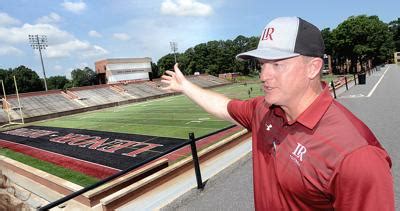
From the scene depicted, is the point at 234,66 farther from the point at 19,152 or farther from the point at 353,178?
the point at 353,178

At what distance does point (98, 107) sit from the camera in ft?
144

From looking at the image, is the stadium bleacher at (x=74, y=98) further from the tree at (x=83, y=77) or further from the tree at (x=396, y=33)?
the tree at (x=396, y=33)

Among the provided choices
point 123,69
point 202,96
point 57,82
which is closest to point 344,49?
point 123,69

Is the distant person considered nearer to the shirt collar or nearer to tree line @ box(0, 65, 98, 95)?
the shirt collar

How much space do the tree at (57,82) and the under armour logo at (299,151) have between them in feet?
424

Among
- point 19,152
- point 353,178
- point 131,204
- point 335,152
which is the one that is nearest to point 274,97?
point 335,152

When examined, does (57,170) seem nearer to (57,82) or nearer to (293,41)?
(293,41)

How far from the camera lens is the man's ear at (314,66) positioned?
185cm

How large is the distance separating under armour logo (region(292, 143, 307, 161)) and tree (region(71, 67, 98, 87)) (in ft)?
382

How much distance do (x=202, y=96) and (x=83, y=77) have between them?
5055 inches

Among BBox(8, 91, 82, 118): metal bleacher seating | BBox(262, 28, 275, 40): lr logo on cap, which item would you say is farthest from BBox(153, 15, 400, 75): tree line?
BBox(262, 28, 275, 40): lr logo on cap

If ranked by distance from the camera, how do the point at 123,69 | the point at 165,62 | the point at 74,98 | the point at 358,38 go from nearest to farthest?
the point at 74,98
the point at 358,38
the point at 123,69
the point at 165,62

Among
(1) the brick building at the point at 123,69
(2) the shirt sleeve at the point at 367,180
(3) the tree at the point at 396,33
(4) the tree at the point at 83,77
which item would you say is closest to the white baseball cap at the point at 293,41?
(2) the shirt sleeve at the point at 367,180

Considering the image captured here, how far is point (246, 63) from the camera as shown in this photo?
6025 centimetres
